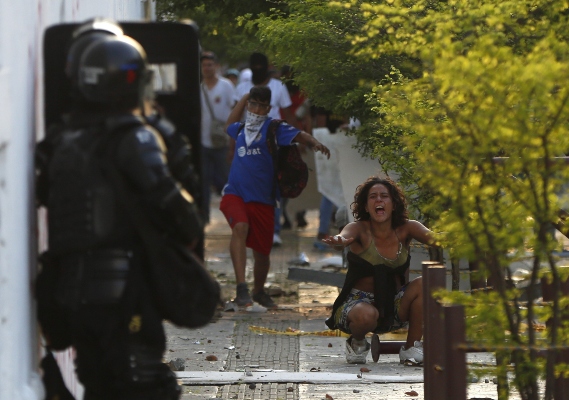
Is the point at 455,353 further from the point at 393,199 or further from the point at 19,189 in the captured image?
the point at 393,199

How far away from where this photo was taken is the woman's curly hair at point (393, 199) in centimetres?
771

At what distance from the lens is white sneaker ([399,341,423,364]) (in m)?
7.57

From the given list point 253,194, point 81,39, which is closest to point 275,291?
point 253,194

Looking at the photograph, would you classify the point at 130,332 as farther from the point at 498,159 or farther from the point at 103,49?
the point at 498,159

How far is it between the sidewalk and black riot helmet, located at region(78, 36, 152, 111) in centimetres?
286

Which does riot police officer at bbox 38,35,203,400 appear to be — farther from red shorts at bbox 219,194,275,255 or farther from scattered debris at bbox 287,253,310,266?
scattered debris at bbox 287,253,310,266

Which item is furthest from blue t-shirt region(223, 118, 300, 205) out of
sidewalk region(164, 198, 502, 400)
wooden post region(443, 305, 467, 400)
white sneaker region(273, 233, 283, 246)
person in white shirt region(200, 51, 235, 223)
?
wooden post region(443, 305, 467, 400)

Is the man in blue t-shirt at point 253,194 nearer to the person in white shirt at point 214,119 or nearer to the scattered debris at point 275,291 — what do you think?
the scattered debris at point 275,291

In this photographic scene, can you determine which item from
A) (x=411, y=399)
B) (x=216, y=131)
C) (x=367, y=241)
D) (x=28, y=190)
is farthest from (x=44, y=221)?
(x=216, y=131)

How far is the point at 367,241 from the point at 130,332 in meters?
3.70

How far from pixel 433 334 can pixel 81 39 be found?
197cm

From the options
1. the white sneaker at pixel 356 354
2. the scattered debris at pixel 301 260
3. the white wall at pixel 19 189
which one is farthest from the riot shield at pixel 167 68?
the scattered debris at pixel 301 260

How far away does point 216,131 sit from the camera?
13742 millimetres

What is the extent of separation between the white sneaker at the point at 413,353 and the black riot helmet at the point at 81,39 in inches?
150
